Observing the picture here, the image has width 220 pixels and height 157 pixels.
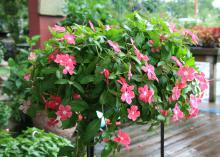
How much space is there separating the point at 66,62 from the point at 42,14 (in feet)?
8.89

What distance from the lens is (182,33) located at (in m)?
1.43

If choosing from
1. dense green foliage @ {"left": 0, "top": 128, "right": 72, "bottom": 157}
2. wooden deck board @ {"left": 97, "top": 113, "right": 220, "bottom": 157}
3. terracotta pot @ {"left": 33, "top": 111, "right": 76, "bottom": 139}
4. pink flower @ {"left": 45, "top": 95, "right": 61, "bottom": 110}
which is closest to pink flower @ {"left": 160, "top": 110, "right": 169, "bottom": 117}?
pink flower @ {"left": 45, "top": 95, "right": 61, "bottom": 110}

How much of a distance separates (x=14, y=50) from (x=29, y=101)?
4.36m

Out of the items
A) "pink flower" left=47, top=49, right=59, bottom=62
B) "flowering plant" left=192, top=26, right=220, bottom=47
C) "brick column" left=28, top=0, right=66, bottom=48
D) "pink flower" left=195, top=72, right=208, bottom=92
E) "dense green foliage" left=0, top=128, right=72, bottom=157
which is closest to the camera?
"pink flower" left=47, top=49, right=59, bottom=62

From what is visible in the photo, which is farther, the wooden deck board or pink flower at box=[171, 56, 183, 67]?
the wooden deck board

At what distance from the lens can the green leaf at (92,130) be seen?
112cm

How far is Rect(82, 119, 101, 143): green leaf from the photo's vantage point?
3.67 ft

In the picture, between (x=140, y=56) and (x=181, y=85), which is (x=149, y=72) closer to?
(x=140, y=56)

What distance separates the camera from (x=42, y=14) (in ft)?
12.2

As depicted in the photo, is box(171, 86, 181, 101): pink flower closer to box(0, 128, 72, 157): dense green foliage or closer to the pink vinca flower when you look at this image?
the pink vinca flower

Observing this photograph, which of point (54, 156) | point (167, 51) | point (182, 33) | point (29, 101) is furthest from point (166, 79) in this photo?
point (54, 156)

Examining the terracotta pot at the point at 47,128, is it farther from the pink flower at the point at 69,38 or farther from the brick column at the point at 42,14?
the pink flower at the point at 69,38

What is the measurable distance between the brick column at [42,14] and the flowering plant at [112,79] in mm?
2473

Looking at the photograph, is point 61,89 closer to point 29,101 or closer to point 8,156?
point 29,101
